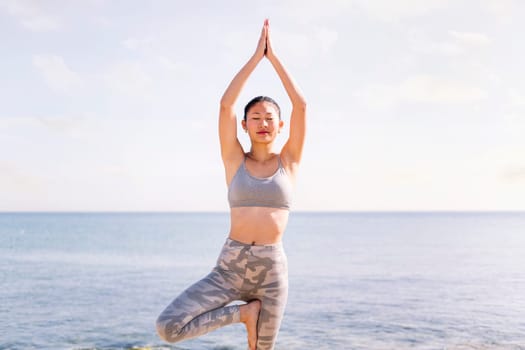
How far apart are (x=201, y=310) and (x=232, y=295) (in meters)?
0.32

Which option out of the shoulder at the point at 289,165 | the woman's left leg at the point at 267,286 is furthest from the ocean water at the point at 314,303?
the shoulder at the point at 289,165

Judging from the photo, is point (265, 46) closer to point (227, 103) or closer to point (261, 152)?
point (227, 103)

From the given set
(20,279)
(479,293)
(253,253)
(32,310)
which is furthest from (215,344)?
(20,279)

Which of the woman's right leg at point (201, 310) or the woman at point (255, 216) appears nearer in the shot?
the woman's right leg at point (201, 310)

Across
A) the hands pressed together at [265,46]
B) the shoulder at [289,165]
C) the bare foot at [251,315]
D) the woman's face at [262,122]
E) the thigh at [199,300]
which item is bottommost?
the bare foot at [251,315]

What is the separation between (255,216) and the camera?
15.2 feet

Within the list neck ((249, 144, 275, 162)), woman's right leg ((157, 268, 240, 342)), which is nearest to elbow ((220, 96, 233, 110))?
neck ((249, 144, 275, 162))

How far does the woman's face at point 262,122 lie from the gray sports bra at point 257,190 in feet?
0.98

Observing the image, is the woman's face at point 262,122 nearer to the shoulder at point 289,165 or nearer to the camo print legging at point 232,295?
the shoulder at point 289,165

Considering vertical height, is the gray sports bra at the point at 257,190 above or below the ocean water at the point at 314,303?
above

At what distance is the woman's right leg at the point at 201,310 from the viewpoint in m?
4.27

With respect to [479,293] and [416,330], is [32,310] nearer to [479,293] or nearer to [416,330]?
[416,330]

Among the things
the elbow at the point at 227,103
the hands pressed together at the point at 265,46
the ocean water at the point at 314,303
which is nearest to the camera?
the elbow at the point at 227,103

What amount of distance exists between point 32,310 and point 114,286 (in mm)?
5119
